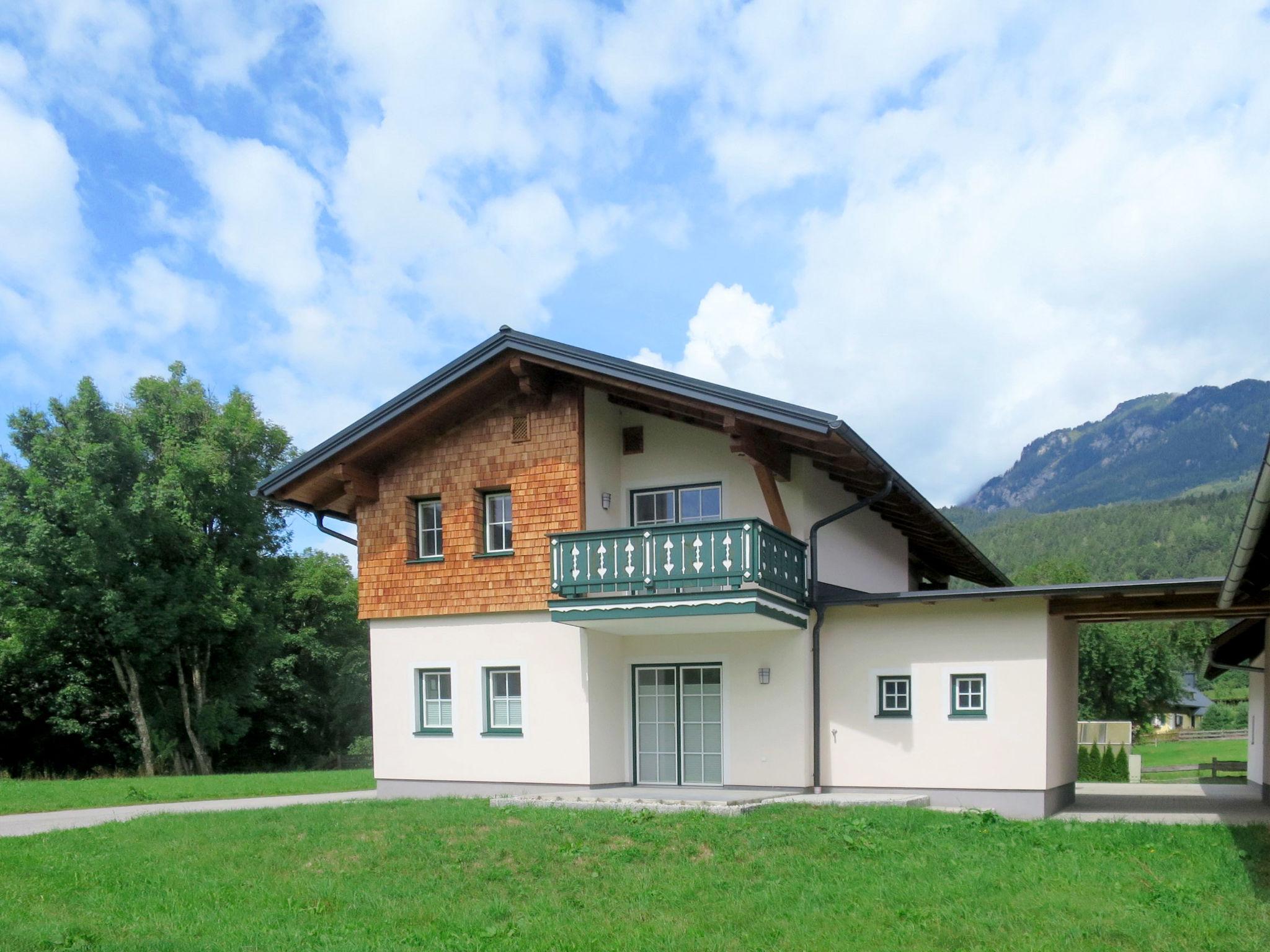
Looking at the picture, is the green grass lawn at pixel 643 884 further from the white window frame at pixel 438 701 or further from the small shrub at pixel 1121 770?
the small shrub at pixel 1121 770

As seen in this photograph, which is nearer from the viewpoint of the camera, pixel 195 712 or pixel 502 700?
pixel 502 700

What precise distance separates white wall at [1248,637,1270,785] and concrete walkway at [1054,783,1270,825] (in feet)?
1.31

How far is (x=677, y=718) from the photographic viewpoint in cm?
1714

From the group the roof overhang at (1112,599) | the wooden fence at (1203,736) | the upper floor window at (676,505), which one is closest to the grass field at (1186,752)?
the wooden fence at (1203,736)

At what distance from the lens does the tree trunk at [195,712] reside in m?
33.2

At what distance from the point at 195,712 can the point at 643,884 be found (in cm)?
2744

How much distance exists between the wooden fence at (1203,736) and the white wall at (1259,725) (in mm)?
49312

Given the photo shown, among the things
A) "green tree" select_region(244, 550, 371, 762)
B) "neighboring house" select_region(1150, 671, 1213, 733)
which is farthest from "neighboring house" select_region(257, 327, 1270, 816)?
"neighboring house" select_region(1150, 671, 1213, 733)

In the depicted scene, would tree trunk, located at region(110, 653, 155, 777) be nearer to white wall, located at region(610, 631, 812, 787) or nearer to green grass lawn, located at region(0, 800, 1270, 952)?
green grass lawn, located at region(0, 800, 1270, 952)

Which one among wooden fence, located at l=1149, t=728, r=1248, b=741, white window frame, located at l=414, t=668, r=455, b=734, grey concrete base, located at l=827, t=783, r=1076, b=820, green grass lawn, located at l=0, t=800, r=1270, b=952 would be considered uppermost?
white window frame, located at l=414, t=668, r=455, b=734

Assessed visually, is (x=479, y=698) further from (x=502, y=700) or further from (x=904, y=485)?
(x=904, y=485)

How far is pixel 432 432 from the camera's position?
18.2 meters

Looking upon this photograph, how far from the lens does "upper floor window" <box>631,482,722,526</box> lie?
17.2 metres

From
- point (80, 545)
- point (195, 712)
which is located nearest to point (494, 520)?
point (80, 545)
